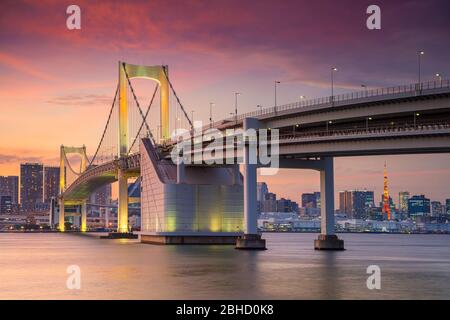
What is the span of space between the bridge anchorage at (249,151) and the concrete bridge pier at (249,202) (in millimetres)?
100

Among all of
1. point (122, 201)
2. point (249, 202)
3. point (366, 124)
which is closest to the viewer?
point (366, 124)

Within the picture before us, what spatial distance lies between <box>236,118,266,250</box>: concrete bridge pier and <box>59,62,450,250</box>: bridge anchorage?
100 mm

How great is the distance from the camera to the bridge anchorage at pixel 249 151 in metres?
61.9

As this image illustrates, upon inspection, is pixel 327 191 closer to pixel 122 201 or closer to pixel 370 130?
pixel 370 130

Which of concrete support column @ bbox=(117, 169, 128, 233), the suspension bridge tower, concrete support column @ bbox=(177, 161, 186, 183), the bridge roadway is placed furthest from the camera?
concrete support column @ bbox=(117, 169, 128, 233)

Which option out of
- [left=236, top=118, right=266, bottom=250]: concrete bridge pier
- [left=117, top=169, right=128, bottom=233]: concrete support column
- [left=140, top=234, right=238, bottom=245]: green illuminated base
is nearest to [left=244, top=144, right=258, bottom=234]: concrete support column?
[left=236, top=118, right=266, bottom=250]: concrete bridge pier

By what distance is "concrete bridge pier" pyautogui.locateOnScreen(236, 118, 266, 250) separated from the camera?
250 ft

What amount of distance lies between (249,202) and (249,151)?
5.76m

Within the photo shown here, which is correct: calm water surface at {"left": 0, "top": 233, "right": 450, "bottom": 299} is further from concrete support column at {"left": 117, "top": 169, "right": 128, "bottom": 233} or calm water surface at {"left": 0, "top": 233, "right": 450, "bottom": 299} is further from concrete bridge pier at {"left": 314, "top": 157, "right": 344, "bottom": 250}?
concrete support column at {"left": 117, "top": 169, "right": 128, "bottom": 233}

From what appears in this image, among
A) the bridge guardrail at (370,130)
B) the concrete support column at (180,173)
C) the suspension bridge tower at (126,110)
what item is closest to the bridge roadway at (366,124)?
the bridge guardrail at (370,130)

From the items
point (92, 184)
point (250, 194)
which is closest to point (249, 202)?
point (250, 194)

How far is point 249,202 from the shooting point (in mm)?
78562

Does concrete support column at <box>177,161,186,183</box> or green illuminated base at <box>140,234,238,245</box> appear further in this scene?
green illuminated base at <box>140,234,238,245</box>
